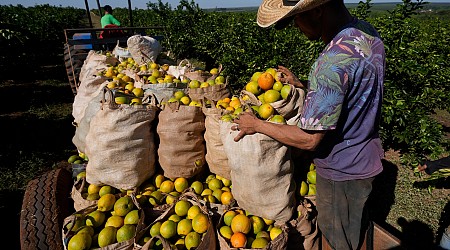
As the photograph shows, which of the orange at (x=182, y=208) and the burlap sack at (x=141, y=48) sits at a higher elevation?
the burlap sack at (x=141, y=48)

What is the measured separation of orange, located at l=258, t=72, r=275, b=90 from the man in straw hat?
1.94 ft

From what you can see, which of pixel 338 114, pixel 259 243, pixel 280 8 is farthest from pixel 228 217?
pixel 280 8

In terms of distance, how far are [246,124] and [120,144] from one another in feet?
4.31

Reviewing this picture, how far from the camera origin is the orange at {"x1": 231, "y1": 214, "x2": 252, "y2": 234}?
2.42 m

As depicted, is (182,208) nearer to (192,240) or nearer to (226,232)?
(192,240)

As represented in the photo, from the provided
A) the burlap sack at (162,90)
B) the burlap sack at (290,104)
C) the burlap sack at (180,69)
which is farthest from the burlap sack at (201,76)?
the burlap sack at (290,104)

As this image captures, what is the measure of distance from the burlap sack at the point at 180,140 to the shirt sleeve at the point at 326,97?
1.35 m

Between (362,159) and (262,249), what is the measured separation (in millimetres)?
995

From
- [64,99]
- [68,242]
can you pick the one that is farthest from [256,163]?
[64,99]

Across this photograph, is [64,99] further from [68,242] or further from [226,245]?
[226,245]

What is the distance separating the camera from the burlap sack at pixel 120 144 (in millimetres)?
2766

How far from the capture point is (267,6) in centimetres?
229

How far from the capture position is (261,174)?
7.66 ft

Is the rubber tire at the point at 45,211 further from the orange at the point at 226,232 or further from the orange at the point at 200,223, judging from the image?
the orange at the point at 226,232
